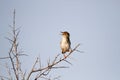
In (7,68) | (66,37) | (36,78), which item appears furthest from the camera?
(66,37)

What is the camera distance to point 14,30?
4.96m

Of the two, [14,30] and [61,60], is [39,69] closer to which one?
[61,60]

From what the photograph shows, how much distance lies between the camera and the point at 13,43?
185 inches

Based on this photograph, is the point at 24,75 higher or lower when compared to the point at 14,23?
lower

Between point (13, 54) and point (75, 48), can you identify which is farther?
point (75, 48)

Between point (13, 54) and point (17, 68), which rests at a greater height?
point (13, 54)

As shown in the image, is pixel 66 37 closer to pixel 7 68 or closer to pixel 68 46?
pixel 68 46

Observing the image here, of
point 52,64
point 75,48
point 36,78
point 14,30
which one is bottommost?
point 36,78

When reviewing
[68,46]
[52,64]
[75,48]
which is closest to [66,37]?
[68,46]

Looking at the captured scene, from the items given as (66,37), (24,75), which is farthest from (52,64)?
(66,37)

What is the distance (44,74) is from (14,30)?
47.1 inches

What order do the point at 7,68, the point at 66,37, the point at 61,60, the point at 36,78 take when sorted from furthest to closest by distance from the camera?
the point at 66,37, the point at 7,68, the point at 61,60, the point at 36,78

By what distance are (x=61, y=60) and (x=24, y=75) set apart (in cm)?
88

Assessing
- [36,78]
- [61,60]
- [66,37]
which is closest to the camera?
[36,78]
